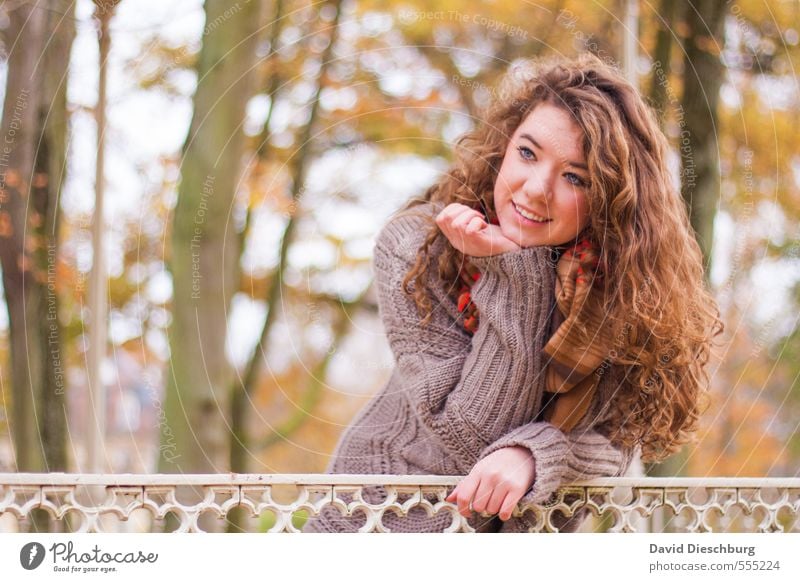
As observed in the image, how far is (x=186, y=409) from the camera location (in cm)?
213

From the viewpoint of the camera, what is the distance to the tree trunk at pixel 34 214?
2.09 metres

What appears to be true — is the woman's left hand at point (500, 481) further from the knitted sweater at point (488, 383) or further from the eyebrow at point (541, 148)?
the eyebrow at point (541, 148)

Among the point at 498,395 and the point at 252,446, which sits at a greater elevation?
the point at 498,395

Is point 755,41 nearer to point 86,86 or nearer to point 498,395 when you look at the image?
point 498,395

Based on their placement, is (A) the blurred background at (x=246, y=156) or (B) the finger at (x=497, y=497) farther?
(A) the blurred background at (x=246, y=156)

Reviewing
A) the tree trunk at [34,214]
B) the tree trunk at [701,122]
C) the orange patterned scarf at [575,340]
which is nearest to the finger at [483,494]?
the orange patterned scarf at [575,340]

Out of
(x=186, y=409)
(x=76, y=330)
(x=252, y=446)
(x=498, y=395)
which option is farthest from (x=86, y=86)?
(x=252, y=446)

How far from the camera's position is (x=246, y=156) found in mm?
2551

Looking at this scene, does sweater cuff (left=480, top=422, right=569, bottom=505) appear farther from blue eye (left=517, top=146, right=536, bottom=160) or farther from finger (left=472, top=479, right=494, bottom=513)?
blue eye (left=517, top=146, right=536, bottom=160)

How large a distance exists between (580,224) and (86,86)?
1232 mm

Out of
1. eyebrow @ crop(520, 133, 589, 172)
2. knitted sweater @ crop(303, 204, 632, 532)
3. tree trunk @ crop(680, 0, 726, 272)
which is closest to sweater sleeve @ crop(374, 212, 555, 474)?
knitted sweater @ crop(303, 204, 632, 532)

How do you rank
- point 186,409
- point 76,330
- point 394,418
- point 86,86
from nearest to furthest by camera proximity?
→ point 394,418, point 86,86, point 186,409, point 76,330

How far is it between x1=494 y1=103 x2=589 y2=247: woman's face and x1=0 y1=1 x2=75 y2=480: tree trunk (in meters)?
1.20

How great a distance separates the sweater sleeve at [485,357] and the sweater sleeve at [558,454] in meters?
0.03
